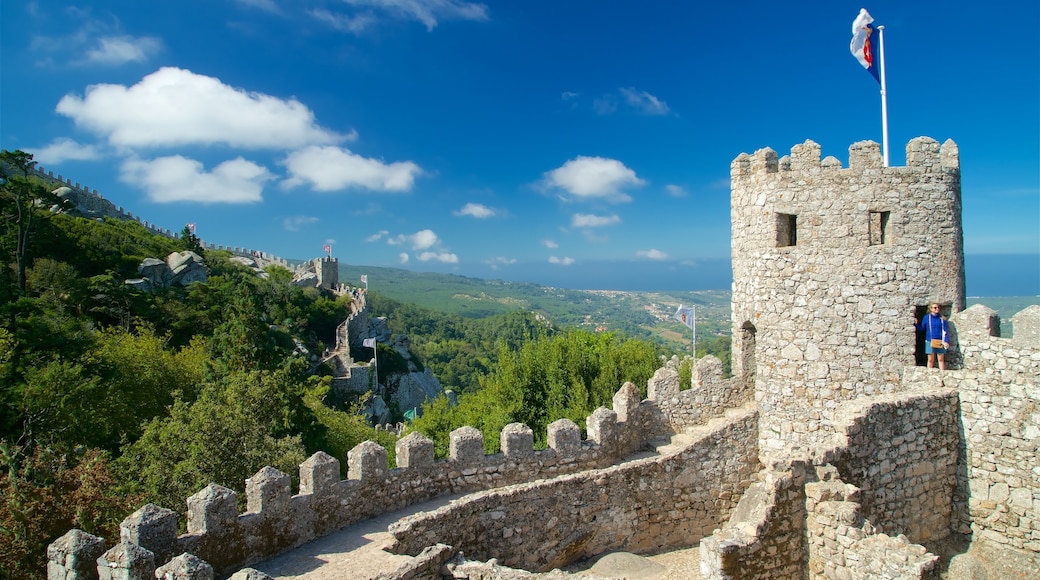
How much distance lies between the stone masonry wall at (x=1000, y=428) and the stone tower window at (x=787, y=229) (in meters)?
2.48

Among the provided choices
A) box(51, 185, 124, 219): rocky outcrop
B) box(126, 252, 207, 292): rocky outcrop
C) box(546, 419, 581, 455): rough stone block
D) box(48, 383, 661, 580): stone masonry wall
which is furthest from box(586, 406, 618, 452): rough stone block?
box(51, 185, 124, 219): rocky outcrop

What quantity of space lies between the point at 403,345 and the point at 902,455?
197 feet

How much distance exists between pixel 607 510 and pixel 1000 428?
5503 mm

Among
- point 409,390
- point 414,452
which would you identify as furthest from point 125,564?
point 409,390

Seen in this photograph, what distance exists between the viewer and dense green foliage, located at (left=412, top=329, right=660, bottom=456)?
15.6m

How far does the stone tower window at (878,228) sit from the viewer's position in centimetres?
852

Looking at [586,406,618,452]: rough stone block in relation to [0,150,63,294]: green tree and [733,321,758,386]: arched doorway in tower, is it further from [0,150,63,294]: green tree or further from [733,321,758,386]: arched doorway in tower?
[0,150,63,294]: green tree

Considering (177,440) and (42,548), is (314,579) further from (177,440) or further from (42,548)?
(177,440)

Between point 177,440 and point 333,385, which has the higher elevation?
point 177,440

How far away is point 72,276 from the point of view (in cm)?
3130

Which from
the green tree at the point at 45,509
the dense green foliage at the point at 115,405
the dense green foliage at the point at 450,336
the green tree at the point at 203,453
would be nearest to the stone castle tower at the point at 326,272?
the dense green foliage at the point at 450,336

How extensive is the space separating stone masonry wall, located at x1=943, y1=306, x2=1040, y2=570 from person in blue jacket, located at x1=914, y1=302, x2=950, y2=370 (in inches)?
7.9

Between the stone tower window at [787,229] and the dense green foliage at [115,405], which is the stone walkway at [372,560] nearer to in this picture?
the dense green foliage at [115,405]

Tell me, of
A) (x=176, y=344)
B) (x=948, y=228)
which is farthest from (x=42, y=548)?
(x=176, y=344)
